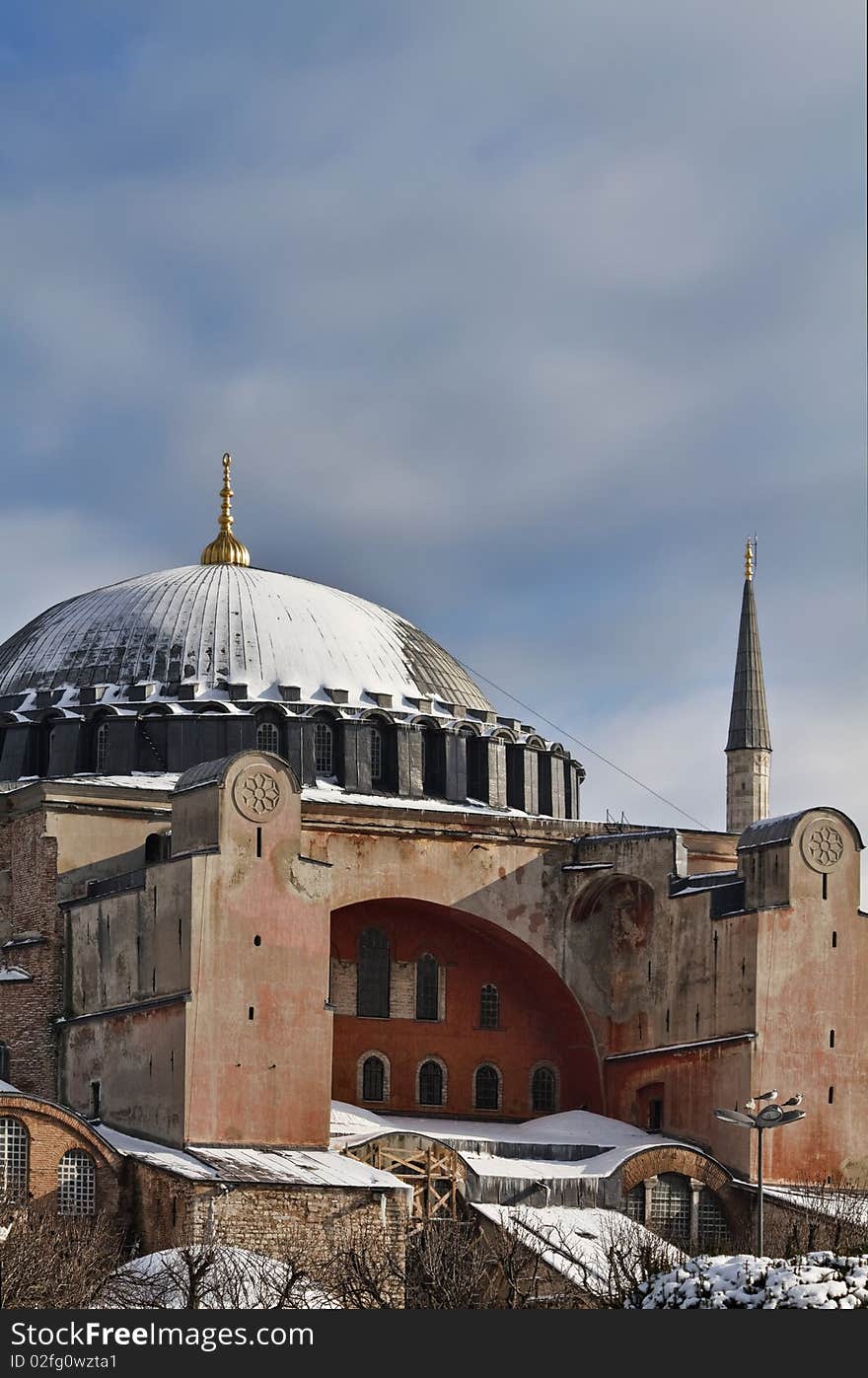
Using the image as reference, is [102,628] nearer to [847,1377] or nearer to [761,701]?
[761,701]

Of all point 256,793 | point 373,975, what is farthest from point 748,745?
point 256,793

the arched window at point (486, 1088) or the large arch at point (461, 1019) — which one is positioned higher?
the large arch at point (461, 1019)

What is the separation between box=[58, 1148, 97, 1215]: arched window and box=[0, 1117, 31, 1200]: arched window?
1.92ft

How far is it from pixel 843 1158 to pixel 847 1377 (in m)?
27.2

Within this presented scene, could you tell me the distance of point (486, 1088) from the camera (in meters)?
55.2

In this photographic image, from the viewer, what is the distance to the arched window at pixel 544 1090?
55.6 m

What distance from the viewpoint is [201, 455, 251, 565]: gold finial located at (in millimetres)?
64375

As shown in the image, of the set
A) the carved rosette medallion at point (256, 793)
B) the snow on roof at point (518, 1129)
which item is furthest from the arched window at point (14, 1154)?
the carved rosette medallion at point (256, 793)

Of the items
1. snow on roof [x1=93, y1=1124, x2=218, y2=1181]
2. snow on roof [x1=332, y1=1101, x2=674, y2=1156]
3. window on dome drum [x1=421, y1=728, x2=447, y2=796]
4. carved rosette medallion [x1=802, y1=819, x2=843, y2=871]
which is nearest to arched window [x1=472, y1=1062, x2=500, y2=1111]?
snow on roof [x1=332, y1=1101, x2=674, y2=1156]

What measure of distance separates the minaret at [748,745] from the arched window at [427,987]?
460 inches

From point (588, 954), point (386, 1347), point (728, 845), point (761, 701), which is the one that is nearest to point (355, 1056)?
point (588, 954)

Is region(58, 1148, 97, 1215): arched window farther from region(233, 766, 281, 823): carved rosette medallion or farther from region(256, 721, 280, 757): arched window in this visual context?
region(256, 721, 280, 757): arched window

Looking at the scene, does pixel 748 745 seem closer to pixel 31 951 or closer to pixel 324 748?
pixel 324 748

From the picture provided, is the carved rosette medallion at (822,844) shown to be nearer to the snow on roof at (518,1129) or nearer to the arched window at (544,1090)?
the snow on roof at (518,1129)
